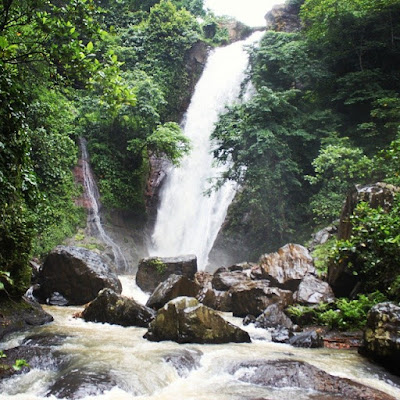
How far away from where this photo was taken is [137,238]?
1931 centimetres

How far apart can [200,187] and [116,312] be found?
14.3 metres

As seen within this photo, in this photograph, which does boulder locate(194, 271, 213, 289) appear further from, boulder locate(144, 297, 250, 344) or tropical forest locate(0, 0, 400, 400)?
boulder locate(144, 297, 250, 344)

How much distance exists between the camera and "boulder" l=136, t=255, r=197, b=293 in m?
12.3

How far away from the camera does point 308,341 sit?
6648 mm

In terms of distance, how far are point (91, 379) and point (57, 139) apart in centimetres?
1094

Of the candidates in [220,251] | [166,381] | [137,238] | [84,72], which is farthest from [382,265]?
[137,238]

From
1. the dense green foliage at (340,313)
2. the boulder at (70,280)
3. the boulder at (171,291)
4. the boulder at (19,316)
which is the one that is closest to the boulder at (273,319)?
the dense green foliage at (340,313)

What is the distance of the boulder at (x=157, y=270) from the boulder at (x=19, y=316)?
4.98 meters

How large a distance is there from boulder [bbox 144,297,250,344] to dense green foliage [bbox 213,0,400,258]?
9.44 m

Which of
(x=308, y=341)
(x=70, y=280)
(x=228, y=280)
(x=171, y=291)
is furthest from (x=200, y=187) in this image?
(x=308, y=341)

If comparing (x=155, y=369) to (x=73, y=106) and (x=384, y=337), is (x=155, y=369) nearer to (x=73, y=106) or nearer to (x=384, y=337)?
(x=384, y=337)

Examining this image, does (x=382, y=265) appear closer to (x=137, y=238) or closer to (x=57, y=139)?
(x=57, y=139)

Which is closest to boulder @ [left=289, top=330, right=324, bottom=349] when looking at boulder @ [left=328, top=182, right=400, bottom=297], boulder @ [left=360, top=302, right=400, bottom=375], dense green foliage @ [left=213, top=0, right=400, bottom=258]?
boulder @ [left=360, top=302, right=400, bottom=375]

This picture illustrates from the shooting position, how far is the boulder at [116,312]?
7664 mm
